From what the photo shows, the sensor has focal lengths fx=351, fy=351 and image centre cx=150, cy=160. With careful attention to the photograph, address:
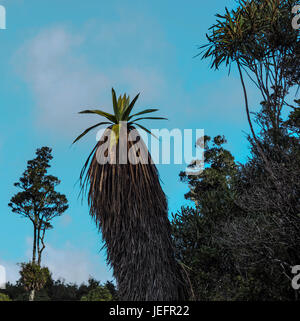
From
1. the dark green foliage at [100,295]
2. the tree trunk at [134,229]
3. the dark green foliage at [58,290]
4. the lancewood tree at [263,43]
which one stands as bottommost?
the dark green foliage at [58,290]

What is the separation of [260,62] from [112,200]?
42.1 feet

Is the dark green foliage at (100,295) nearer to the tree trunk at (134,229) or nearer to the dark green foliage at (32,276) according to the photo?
the dark green foliage at (32,276)

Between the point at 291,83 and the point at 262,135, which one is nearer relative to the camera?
the point at 262,135

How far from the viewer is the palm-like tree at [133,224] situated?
10586 mm

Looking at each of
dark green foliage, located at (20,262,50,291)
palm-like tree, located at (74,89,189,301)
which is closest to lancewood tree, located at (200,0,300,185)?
palm-like tree, located at (74,89,189,301)

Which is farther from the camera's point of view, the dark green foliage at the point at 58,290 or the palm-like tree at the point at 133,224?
the dark green foliage at the point at 58,290

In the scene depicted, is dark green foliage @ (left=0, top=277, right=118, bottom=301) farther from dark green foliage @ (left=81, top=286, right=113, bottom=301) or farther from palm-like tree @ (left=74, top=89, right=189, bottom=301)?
palm-like tree @ (left=74, top=89, right=189, bottom=301)

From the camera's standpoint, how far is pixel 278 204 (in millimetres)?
11977

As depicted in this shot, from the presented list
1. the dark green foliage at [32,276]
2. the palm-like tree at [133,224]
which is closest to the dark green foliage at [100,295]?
the dark green foliage at [32,276]

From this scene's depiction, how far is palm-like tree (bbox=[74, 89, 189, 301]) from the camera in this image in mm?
10586

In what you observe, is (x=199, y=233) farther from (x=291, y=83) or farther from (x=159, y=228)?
(x=291, y=83)

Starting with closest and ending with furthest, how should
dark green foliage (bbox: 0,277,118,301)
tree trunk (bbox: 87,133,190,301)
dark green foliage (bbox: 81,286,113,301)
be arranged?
tree trunk (bbox: 87,133,190,301)
dark green foliage (bbox: 81,286,113,301)
dark green foliage (bbox: 0,277,118,301)
